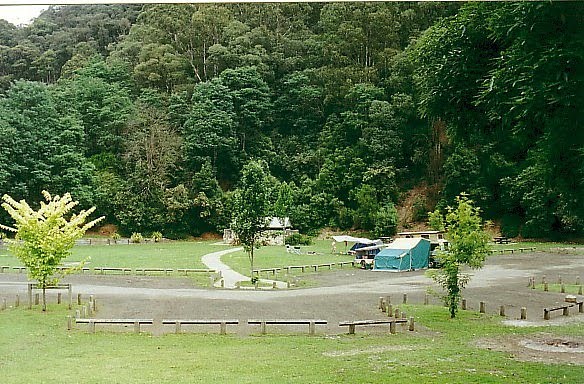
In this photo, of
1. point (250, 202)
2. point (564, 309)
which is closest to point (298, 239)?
point (250, 202)

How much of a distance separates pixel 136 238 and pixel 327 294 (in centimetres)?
234

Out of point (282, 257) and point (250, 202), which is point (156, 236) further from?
point (282, 257)

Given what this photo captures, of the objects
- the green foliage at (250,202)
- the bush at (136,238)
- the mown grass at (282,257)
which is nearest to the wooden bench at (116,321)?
the bush at (136,238)

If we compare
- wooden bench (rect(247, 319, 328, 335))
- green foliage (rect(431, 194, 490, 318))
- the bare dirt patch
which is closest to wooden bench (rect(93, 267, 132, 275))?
wooden bench (rect(247, 319, 328, 335))

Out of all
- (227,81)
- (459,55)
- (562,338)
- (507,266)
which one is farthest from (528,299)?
(227,81)

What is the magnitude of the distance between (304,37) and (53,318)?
459 centimetres

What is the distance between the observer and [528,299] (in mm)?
7891

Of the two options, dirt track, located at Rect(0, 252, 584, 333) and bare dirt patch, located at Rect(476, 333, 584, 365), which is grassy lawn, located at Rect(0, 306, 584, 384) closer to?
bare dirt patch, located at Rect(476, 333, 584, 365)

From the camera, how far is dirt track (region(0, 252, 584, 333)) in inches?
288

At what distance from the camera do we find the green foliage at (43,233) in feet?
24.3

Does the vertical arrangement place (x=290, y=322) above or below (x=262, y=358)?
above

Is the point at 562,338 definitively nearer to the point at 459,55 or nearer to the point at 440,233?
the point at 440,233

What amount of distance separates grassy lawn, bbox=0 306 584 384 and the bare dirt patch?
13 cm

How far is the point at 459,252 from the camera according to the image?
754cm
